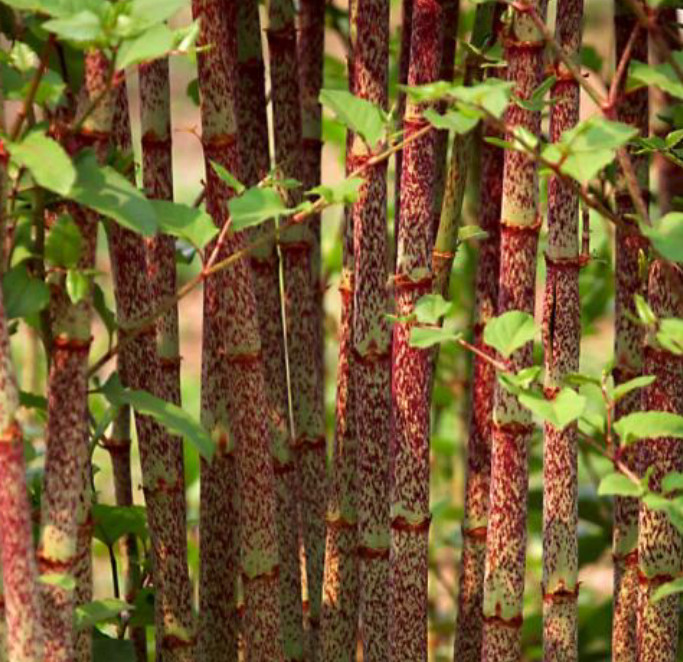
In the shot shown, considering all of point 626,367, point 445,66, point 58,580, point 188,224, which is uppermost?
point 445,66

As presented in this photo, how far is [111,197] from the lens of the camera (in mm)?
813

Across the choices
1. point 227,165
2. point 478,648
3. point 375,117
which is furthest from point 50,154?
point 478,648

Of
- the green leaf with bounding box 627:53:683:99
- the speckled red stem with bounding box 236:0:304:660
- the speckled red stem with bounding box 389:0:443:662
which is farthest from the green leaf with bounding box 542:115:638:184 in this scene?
the speckled red stem with bounding box 236:0:304:660

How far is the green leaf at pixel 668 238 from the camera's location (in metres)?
0.82

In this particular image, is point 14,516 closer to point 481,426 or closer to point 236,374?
point 236,374

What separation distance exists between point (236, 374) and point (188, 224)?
0.24 metres

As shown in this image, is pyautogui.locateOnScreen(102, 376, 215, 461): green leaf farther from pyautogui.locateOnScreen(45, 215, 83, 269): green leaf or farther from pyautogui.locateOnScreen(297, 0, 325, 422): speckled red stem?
pyautogui.locateOnScreen(297, 0, 325, 422): speckled red stem

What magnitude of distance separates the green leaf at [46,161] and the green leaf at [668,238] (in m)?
0.33

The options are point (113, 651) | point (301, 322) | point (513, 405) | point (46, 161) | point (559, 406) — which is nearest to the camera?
point (46, 161)

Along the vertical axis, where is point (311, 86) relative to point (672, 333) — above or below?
above

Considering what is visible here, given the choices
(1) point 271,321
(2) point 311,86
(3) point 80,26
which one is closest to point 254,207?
(3) point 80,26

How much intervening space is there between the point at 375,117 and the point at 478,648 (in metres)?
0.59

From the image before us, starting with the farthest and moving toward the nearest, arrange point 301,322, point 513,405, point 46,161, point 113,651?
point 301,322, point 113,651, point 513,405, point 46,161

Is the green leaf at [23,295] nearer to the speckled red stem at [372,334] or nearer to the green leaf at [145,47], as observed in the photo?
the green leaf at [145,47]
